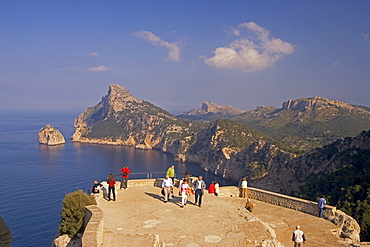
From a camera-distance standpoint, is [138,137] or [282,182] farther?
[138,137]

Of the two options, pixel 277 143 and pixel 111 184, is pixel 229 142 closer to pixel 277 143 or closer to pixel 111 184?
pixel 277 143

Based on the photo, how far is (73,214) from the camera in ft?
40.9

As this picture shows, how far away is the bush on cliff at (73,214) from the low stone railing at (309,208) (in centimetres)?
830

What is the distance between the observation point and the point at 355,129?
114m

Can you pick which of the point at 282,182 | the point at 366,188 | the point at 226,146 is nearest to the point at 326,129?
the point at 226,146

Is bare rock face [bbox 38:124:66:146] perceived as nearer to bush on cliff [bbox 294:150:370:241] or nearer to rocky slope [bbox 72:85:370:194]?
rocky slope [bbox 72:85:370:194]

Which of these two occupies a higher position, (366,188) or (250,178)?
(366,188)

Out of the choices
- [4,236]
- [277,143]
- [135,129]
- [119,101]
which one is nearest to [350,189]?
[4,236]

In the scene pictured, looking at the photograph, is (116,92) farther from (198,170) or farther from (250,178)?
(250,178)

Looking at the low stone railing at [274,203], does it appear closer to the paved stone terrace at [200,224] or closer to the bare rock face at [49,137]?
the paved stone terrace at [200,224]

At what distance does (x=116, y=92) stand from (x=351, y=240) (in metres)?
196

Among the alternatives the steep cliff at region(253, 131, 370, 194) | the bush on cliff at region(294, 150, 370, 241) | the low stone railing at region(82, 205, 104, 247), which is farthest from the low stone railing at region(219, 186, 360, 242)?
the steep cliff at region(253, 131, 370, 194)

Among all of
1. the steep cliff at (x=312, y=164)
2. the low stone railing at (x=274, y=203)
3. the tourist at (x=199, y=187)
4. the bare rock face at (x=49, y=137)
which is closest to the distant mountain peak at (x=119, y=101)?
the bare rock face at (x=49, y=137)

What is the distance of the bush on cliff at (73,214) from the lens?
12141 millimetres
